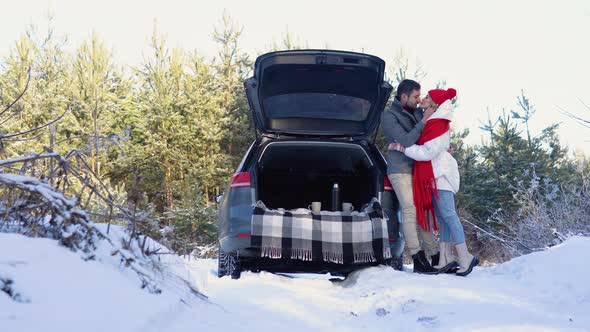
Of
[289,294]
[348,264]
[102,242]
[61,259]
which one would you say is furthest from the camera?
[348,264]

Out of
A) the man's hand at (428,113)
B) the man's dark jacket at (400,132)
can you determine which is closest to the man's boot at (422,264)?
the man's dark jacket at (400,132)

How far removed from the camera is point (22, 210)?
2.38m

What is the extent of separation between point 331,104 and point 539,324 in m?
3.16

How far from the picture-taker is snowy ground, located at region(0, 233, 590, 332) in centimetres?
203

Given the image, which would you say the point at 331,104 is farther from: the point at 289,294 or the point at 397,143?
the point at 289,294

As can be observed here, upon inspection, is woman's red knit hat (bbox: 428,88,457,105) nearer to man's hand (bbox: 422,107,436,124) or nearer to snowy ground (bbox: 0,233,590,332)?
man's hand (bbox: 422,107,436,124)

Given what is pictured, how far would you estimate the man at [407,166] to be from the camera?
5312 millimetres

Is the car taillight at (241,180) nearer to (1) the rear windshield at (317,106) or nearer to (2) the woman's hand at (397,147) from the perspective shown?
(1) the rear windshield at (317,106)

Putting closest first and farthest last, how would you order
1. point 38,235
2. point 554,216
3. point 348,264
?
1. point 38,235
2. point 348,264
3. point 554,216

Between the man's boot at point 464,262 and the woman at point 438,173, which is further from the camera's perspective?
the woman at point 438,173

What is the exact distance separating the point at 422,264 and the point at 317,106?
1.77 m

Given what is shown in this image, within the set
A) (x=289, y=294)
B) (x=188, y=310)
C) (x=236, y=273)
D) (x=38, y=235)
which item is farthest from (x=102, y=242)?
(x=236, y=273)

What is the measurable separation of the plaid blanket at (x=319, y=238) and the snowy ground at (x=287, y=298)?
194 mm

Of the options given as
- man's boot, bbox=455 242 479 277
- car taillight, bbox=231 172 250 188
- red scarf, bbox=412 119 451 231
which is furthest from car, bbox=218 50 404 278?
man's boot, bbox=455 242 479 277
